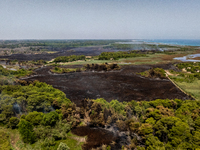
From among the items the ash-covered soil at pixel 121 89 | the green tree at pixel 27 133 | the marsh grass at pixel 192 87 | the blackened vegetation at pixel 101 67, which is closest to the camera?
the green tree at pixel 27 133

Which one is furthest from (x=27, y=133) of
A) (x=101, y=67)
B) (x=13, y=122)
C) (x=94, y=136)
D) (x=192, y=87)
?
(x=101, y=67)

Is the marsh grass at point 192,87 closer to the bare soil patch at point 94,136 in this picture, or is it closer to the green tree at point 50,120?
the bare soil patch at point 94,136

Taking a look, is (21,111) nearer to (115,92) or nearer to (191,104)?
(115,92)

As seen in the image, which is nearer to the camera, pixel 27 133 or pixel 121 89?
pixel 27 133

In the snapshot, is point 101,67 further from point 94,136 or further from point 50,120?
point 94,136

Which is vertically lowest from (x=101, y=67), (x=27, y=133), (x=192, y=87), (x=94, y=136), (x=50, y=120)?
(x=94, y=136)

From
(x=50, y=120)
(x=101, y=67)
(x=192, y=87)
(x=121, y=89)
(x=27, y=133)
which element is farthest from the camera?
(x=101, y=67)

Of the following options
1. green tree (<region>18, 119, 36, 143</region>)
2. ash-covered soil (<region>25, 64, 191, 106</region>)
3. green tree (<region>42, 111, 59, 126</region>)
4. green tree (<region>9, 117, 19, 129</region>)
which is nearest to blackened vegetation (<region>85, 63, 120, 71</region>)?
ash-covered soil (<region>25, 64, 191, 106</region>)

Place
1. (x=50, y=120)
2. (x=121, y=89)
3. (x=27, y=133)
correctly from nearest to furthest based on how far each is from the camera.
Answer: (x=27, y=133), (x=50, y=120), (x=121, y=89)

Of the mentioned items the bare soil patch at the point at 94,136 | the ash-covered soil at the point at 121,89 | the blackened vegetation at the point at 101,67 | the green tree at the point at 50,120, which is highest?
the blackened vegetation at the point at 101,67

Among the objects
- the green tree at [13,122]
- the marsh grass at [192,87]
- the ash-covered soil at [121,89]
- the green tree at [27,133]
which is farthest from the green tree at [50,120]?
the marsh grass at [192,87]

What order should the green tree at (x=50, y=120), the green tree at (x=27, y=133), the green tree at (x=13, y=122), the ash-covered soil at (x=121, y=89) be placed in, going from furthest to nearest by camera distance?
the ash-covered soil at (x=121, y=89), the green tree at (x=13, y=122), the green tree at (x=50, y=120), the green tree at (x=27, y=133)

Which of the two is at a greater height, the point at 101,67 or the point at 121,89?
the point at 101,67

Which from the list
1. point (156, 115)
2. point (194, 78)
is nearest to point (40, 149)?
point (156, 115)
